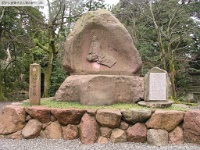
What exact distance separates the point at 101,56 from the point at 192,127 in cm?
296

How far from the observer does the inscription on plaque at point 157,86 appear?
5.16 metres

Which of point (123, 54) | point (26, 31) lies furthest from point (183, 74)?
point (26, 31)

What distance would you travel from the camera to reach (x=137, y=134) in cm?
440

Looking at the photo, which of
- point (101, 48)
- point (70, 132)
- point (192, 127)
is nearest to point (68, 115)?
point (70, 132)

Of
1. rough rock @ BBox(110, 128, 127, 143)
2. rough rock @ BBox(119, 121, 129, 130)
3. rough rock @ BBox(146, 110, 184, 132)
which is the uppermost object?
rough rock @ BBox(146, 110, 184, 132)

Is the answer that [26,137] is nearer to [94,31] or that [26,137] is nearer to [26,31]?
[94,31]

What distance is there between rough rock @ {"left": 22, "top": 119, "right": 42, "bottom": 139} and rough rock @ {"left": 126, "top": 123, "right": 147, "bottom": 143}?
195cm

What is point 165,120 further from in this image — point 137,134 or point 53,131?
point 53,131

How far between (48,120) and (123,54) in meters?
2.75

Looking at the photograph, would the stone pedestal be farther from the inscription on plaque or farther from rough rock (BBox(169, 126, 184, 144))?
rough rock (BBox(169, 126, 184, 144))

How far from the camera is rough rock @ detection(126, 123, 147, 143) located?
441 centimetres

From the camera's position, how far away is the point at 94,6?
962 cm

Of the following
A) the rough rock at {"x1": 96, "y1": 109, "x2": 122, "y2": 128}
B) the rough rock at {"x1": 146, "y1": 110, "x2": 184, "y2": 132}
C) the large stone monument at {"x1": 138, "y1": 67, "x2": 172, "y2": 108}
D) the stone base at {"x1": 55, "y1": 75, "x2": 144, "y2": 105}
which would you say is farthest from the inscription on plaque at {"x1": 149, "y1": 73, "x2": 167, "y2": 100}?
the rough rock at {"x1": 96, "y1": 109, "x2": 122, "y2": 128}

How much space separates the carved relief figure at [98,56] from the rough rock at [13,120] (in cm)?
233
